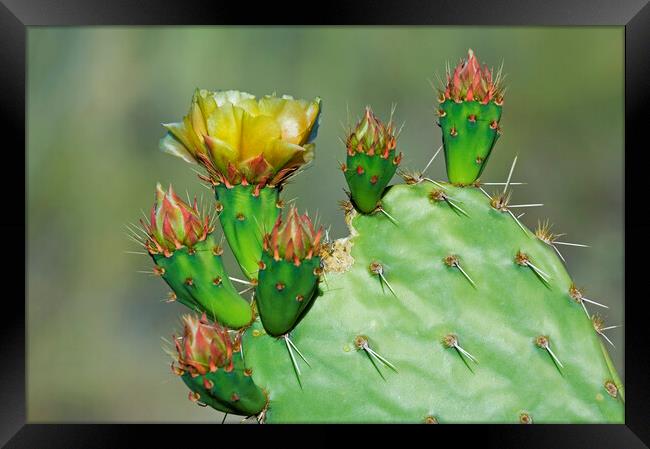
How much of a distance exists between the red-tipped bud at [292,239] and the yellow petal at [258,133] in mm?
122

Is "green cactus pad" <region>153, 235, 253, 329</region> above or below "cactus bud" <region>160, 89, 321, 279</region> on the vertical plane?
below

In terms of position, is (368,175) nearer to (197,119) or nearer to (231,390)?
(197,119)

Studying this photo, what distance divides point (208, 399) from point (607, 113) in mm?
1567

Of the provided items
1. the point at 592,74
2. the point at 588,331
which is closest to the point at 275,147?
the point at 588,331

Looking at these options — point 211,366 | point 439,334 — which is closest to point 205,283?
point 211,366

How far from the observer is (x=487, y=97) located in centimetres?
147

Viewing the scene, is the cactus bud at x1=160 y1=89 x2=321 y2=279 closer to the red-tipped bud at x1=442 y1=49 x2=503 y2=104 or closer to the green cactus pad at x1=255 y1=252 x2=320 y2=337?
the green cactus pad at x1=255 y1=252 x2=320 y2=337

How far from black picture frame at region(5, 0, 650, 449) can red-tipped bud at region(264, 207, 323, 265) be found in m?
0.33

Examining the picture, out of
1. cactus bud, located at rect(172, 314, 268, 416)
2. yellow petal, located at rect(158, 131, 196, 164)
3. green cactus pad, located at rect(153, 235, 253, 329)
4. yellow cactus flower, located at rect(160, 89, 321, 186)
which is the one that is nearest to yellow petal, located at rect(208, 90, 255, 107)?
yellow cactus flower, located at rect(160, 89, 321, 186)

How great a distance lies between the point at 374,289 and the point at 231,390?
30cm

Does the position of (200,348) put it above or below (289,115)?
below

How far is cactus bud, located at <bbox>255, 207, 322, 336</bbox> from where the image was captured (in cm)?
125

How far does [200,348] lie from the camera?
121cm

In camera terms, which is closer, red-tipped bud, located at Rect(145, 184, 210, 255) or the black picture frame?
red-tipped bud, located at Rect(145, 184, 210, 255)
